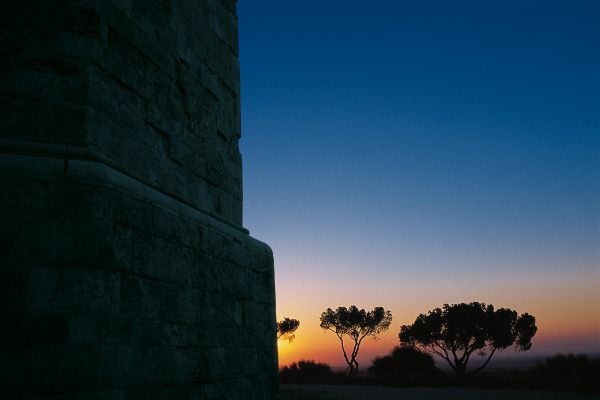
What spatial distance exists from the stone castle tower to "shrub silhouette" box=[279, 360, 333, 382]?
86.2 ft

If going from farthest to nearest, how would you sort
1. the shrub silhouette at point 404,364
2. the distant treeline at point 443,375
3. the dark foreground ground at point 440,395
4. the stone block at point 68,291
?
the shrub silhouette at point 404,364, the distant treeline at point 443,375, the dark foreground ground at point 440,395, the stone block at point 68,291

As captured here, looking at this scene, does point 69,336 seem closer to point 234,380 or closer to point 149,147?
point 149,147

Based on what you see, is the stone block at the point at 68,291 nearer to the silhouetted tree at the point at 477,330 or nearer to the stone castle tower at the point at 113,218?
the stone castle tower at the point at 113,218

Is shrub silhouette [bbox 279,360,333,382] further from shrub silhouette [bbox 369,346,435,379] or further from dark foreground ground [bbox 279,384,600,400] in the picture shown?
dark foreground ground [bbox 279,384,600,400]

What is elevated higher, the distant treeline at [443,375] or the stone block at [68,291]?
the stone block at [68,291]

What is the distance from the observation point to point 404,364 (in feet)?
88.3

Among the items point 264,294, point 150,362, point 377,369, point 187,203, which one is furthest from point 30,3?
point 377,369

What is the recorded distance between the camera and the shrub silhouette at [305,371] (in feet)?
93.7

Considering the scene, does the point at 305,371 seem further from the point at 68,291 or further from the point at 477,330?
the point at 68,291

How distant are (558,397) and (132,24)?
1770cm

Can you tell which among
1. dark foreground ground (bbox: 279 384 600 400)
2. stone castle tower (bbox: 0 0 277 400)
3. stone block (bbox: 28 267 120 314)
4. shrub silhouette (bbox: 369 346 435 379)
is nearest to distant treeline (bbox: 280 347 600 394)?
shrub silhouette (bbox: 369 346 435 379)

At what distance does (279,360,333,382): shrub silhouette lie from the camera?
93.7 feet

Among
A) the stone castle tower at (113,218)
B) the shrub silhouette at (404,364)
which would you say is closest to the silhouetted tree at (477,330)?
the shrub silhouette at (404,364)

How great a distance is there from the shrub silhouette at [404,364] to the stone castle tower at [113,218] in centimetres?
2409
